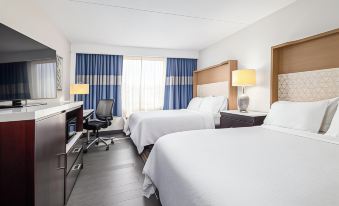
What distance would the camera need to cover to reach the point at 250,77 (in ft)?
10.0

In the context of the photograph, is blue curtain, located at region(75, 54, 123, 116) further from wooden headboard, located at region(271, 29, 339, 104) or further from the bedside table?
wooden headboard, located at region(271, 29, 339, 104)

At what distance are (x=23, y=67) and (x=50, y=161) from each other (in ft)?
2.80

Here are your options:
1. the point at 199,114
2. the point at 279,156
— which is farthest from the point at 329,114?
the point at 199,114

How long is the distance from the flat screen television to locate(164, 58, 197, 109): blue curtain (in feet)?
11.5

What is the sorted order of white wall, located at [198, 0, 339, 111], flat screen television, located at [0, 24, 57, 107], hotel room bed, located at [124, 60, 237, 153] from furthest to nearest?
hotel room bed, located at [124, 60, 237, 153] → white wall, located at [198, 0, 339, 111] → flat screen television, located at [0, 24, 57, 107]

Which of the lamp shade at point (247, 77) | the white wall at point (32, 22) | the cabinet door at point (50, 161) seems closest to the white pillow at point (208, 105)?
the lamp shade at point (247, 77)

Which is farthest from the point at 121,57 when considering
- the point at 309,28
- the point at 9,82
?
the point at 309,28

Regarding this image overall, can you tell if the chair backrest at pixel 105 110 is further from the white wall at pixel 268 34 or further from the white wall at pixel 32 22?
the white wall at pixel 268 34

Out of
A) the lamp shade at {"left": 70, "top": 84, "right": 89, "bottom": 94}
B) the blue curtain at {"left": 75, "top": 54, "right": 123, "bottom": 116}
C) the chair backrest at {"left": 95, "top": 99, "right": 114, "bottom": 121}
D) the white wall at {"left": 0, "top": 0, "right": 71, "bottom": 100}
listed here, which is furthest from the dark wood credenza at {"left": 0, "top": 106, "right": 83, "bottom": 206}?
the blue curtain at {"left": 75, "top": 54, "right": 123, "bottom": 116}

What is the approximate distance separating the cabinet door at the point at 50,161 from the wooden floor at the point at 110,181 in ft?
1.14

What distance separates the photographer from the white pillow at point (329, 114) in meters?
1.82

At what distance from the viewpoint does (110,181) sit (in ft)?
7.39

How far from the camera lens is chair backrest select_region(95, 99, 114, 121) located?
149 inches

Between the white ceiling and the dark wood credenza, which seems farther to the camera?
the white ceiling
